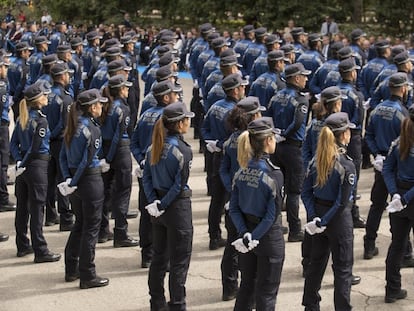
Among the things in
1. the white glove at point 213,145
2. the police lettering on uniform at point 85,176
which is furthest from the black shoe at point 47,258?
the white glove at point 213,145

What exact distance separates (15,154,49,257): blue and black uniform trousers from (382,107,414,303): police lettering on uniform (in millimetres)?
3726

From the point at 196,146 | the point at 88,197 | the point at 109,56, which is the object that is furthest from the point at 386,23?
the point at 88,197

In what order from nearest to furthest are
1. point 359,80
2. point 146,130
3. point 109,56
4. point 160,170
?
point 160,170, point 146,130, point 109,56, point 359,80

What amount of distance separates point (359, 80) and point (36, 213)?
637 cm

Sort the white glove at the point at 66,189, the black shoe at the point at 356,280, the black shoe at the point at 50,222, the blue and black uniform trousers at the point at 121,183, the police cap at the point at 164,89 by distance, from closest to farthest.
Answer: the white glove at the point at 66,189 → the black shoe at the point at 356,280 → the police cap at the point at 164,89 → the blue and black uniform trousers at the point at 121,183 → the black shoe at the point at 50,222

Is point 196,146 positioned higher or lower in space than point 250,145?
lower

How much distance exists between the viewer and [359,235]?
10.4 metres

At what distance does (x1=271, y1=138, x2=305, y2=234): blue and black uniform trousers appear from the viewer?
32.3 ft

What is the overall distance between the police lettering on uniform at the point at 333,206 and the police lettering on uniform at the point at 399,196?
2.61ft

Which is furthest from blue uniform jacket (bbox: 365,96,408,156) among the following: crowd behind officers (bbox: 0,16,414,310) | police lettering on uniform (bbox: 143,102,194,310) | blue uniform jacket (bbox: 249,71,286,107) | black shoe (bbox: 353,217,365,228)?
police lettering on uniform (bbox: 143,102,194,310)

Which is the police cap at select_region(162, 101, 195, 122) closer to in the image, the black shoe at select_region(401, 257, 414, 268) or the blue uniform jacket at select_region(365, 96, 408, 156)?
the blue uniform jacket at select_region(365, 96, 408, 156)

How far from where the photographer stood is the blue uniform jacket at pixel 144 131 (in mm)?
9102

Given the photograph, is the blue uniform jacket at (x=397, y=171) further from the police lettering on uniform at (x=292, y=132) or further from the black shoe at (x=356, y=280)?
the police lettering on uniform at (x=292, y=132)

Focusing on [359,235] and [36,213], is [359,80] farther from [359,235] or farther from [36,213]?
[36,213]
